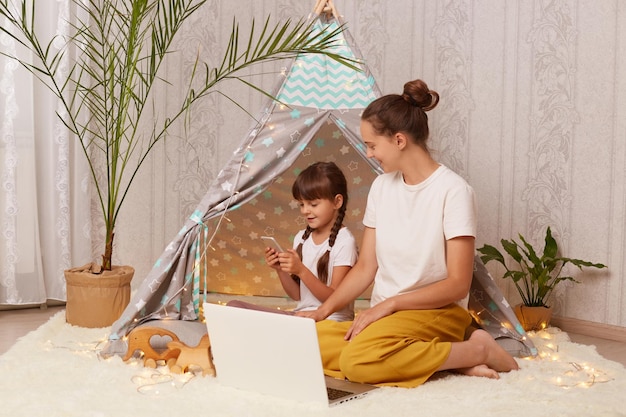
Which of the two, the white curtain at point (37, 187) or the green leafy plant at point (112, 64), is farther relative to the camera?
the white curtain at point (37, 187)

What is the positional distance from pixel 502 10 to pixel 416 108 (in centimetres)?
122

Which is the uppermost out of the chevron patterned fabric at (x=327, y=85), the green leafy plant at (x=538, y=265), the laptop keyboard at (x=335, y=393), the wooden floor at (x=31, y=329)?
the chevron patterned fabric at (x=327, y=85)

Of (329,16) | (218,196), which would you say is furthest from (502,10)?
(218,196)

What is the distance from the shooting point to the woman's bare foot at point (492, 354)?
2.31m

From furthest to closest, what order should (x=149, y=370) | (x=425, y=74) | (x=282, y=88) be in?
(x=425, y=74) → (x=282, y=88) → (x=149, y=370)

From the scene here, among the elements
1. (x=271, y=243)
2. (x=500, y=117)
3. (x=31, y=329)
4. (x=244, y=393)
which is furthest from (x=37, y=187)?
(x=500, y=117)

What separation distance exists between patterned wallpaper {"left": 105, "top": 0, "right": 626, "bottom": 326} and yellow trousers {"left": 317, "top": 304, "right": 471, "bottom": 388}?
1125 millimetres

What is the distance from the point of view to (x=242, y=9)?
3980mm

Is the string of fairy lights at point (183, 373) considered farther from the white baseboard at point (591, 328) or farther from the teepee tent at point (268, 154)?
the white baseboard at point (591, 328)

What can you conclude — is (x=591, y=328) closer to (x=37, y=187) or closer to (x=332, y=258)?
(x=332, y=258)

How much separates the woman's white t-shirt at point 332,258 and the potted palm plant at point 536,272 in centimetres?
73

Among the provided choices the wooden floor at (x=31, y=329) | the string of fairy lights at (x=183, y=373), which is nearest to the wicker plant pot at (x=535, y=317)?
the wooden floor at (x=31, y=329)

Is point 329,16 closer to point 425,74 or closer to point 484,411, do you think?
point 425,74

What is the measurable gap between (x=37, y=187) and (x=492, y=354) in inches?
84.3
